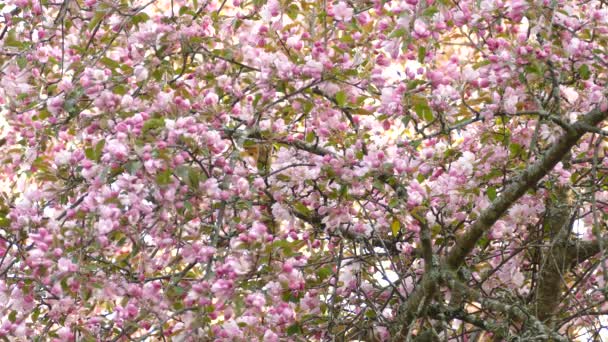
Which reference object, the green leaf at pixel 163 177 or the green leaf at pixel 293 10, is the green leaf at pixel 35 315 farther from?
the green leaf at pixel 293 10

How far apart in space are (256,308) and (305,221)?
34.6 inches

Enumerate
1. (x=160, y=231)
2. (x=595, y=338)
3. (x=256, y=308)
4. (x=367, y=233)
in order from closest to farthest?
(x=256, y=308), (x=160, y=231), (x=595, y=338), (x=367, y=233)

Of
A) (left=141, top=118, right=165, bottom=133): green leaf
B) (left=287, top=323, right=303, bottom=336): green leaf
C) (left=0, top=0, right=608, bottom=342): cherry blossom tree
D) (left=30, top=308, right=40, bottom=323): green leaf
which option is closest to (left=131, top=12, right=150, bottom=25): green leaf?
(left=0, top=0, right=608, bottom=342): cherry blossom tree

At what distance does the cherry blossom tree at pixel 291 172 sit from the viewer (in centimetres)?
302

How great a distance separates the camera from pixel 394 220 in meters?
3.52

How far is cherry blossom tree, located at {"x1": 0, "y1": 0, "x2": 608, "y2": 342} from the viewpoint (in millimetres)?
3018

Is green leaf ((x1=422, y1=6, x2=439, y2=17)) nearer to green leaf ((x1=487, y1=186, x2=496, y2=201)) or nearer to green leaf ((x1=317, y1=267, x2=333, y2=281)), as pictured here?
green leaf ((x1=487, y1=186, x2=496, y2=201))

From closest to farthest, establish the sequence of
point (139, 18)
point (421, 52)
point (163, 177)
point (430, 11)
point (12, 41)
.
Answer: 1. point (163, 177)
2. point (430, 11)
3. point (421, 52)
4. point (139, 18)
5. point (12, 41)

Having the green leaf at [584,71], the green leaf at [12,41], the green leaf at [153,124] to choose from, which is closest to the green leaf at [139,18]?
the green leaf at [12,41]

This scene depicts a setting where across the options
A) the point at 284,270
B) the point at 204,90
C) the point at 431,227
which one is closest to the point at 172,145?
the point at 284,270

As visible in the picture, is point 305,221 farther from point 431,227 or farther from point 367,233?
point 431,227

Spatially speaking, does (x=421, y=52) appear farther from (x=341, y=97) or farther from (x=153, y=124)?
(x=153, y=124)

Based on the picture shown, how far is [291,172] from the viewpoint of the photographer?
3475 mm

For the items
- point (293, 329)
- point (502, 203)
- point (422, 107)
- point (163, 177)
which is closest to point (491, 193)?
point (502, 203)
